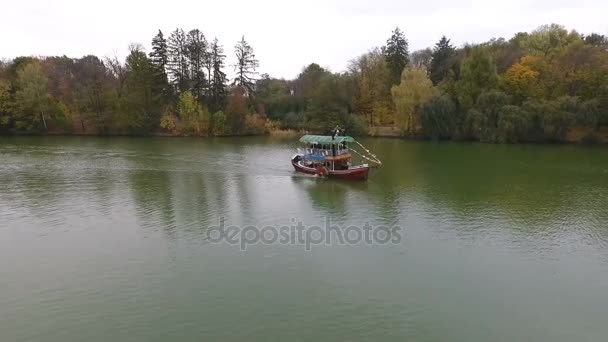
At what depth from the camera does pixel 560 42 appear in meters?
68.9

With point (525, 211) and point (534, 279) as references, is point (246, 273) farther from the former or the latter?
point (525, 211)

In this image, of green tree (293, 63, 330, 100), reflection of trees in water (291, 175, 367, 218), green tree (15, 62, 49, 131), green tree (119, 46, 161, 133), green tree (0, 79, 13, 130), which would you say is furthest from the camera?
green tree (293, 63, 330, 100)

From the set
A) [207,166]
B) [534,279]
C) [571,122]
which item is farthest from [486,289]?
[571,122]

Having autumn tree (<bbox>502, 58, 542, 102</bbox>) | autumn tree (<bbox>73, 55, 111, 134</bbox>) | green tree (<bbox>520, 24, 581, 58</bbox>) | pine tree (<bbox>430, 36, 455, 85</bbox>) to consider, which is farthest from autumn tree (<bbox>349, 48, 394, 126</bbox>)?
autumn tree (<bbox>73, 55, 111, 134</bbox>)

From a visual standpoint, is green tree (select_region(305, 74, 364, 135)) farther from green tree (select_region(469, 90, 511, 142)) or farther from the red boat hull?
the red boat hull

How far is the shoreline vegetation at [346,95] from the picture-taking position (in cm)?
5969

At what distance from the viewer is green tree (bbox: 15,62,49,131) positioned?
73375 mm

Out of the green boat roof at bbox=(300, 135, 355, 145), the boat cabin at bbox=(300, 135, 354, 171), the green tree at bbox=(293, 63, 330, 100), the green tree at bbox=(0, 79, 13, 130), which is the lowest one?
the boat cabin at bbox=(300, 135, 354, 171)

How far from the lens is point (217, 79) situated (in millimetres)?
78312

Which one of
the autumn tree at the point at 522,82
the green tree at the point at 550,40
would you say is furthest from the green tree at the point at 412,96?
the green tree at the point at 550,40

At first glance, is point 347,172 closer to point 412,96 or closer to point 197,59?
point 412,96

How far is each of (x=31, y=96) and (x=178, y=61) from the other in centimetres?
2626

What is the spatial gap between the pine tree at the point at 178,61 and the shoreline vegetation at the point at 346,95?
0.19 metres

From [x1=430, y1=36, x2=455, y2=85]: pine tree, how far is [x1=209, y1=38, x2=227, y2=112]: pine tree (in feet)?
129
